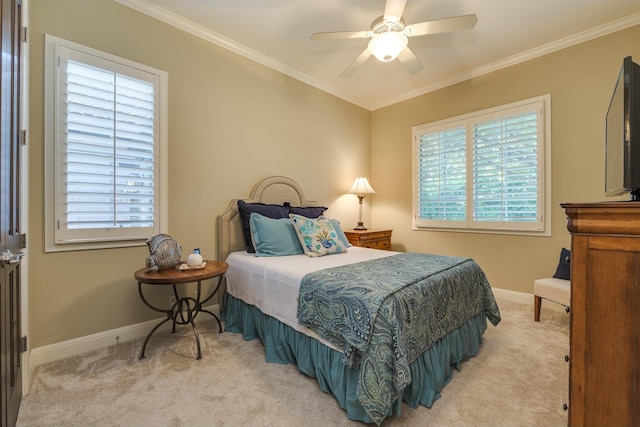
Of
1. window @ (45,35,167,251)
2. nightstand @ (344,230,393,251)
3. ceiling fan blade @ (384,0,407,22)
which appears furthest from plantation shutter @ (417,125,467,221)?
window @ (45,35,167,251)

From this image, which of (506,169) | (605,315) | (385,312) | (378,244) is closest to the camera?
(605,315)

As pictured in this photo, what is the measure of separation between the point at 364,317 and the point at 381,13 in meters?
2.53

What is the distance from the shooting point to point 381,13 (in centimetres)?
250

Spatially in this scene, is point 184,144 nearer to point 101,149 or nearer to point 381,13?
point 101,149

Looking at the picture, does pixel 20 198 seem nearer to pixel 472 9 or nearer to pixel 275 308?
pixel 275 308

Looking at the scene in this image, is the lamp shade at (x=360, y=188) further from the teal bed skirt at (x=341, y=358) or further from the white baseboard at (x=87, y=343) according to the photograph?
the white baseboard at (x=87, y=343)

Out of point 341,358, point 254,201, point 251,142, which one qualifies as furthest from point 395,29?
point 341,358

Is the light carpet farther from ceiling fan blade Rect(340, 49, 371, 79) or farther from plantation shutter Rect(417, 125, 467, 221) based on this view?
ceiling fan blade Rect(340, 49, 371, 79)

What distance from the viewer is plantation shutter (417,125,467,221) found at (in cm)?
367

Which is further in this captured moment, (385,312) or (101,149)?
(101,149)

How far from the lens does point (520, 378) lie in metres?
1.84

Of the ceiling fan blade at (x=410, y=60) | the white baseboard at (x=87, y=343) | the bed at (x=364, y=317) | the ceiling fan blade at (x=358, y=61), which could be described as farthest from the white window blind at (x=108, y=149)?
the ceiling fan blade at (x=410, y=60)

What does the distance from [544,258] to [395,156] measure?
7.42 ft

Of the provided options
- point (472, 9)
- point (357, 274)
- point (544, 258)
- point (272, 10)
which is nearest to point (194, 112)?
point (272, 10)
